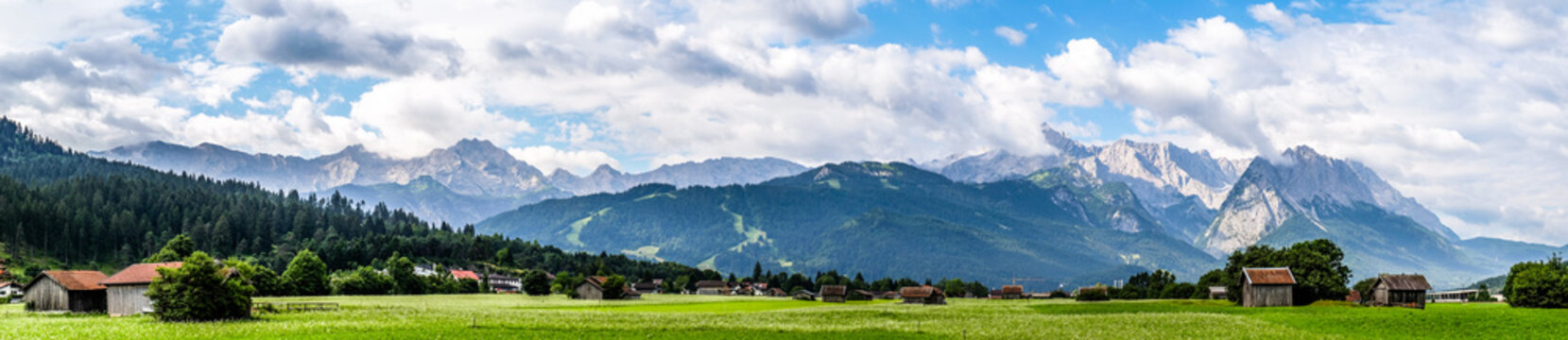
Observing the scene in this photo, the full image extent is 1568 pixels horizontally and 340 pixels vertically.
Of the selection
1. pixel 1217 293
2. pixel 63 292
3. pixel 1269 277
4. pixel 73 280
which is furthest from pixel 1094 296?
pixel 63 292

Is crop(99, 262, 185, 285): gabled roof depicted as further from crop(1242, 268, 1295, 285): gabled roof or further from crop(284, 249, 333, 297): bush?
crop(1242, 268, 1295, 285): gabled roof

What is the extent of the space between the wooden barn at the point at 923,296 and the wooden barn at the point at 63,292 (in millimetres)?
110966

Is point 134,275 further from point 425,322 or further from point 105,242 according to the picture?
point 105,242

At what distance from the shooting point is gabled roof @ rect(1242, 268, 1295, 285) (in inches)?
4245

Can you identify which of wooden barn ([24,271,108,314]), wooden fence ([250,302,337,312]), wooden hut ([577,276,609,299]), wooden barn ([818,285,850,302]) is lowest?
wooden barn ([818,285,850,302])

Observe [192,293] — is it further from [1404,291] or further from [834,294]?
[834,294]

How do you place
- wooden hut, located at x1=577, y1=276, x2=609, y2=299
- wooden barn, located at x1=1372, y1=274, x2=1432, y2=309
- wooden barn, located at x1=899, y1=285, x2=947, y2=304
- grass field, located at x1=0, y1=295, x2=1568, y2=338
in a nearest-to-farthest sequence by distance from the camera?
grass field, located at x1=0, y1=295, x2=1568, y2=338 → wooden barn, located at x1=1372, y1=274, x2=1432, y2=309 → wooden hut, located at x1=577, y1=276, x2=609, y2=299 → wooden barn, located at x1=899, y1=285, x2=947, y2=304

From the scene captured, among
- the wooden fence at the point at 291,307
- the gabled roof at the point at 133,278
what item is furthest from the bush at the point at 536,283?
the gabled roof at the point at 133,278

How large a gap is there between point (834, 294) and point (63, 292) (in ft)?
403

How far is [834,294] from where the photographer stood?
596 ft

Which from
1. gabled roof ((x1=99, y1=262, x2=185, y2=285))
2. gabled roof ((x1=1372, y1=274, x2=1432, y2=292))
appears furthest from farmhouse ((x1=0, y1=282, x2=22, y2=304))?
gabled roof ((x1=1372, y1=274, x2=1432, y2=292))

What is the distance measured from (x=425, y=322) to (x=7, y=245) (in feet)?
536

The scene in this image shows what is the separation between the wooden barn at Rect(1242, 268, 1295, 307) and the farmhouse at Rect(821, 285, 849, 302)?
272 feet

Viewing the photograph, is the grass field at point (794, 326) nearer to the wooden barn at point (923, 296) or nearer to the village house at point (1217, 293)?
the village house at point (1217, 293)
